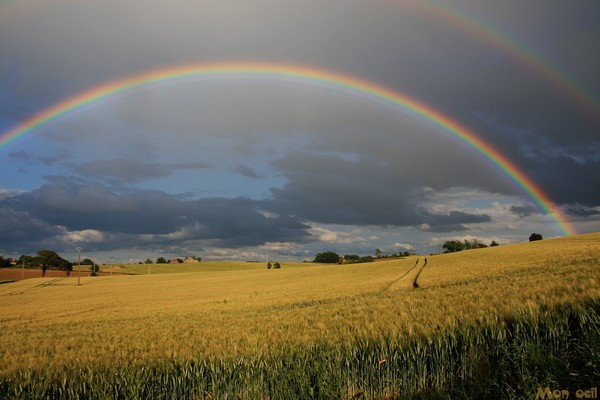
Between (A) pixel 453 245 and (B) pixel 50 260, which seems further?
(A) pixel 453 245

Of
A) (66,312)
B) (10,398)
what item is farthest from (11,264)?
(10,398)

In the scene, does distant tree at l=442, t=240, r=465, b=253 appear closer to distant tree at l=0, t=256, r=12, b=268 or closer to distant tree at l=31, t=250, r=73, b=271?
distant tree at l=31, t=250, r=73, b=271

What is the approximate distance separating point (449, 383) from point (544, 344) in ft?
6.02

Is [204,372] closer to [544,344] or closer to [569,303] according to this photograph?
[544,344]

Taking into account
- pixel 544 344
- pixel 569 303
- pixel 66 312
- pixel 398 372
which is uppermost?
pixel 569 303

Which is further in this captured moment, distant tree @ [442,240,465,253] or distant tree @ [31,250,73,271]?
distant tree @ [442,240,465,253]

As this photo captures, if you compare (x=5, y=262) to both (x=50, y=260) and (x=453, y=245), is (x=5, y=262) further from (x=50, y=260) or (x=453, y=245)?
(x=453, y=245)

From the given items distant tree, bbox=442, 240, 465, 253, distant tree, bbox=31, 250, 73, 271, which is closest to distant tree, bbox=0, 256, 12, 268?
distant tree, bbox=31, 250, 73, 271

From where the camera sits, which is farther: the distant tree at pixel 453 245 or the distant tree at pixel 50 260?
the distant tree at pixel 453 245

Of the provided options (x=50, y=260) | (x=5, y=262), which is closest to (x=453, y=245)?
(x=50, y=260)

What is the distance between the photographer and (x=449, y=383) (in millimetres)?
6586

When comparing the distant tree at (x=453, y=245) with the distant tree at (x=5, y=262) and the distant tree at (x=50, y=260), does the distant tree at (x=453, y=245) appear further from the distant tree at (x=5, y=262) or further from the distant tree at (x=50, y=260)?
the distant tree at (x=5, y=262)

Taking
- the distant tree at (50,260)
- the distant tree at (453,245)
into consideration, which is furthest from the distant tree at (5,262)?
the distant tree at (453,245)

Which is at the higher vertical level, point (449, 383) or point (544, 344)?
point (544, 344)
